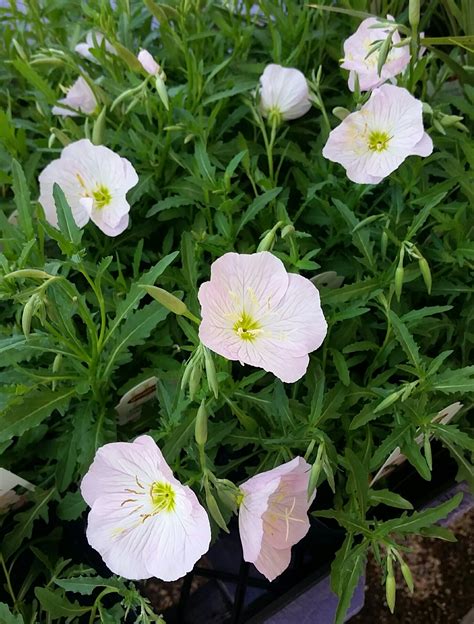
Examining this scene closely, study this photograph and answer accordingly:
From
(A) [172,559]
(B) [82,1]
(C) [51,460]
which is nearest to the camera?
(A) [172,559]

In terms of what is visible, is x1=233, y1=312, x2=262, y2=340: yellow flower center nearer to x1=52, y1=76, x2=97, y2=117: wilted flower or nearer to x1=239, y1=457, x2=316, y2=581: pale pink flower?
x1=239, y1=457, x2=316, y2=581: pale pink flower

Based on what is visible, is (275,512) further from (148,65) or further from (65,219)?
(148,65)

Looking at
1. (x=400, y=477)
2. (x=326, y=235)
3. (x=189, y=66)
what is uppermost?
(x=189, y=66)

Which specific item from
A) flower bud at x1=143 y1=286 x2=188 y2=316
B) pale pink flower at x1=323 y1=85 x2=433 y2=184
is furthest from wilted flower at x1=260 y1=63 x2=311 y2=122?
flower bud at x1=143 y1=286 x2=188 y2=316

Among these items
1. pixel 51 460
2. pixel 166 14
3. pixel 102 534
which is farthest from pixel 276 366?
pixel 166 14

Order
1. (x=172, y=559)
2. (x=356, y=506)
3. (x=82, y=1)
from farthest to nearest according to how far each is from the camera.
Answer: (x=82, y=1) < (x=356, y=506) < (x=172, y=559)

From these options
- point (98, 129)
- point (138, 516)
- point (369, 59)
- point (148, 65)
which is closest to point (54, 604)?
point (138, 516)

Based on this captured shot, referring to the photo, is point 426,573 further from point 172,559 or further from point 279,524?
point 172,559
